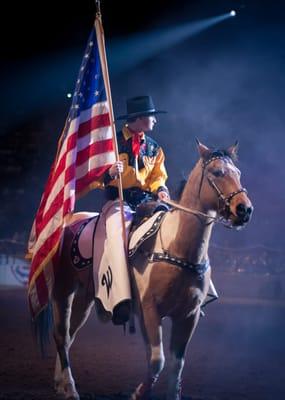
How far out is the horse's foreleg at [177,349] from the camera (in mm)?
5219

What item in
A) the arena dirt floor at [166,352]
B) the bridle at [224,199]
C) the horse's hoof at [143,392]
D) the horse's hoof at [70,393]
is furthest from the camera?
the arena dirt floor at [166,352]

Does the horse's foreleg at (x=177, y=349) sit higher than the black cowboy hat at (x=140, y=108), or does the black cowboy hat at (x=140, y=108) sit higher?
the black cowboy hat at (x=140, y=108)

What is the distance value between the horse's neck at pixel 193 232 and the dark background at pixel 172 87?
12304 millimetres

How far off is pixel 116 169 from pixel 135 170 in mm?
444

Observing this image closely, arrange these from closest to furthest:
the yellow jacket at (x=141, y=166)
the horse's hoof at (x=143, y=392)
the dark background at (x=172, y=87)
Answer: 1. the horse's hoof at (x=143, y=392)
2. the yellow jacket at (x=141, y=166)
3. the dark background at (x=172, y=87)

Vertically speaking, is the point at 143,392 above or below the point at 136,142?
below

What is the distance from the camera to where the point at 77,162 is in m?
5.86

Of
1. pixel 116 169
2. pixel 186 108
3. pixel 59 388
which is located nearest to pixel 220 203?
pixel 116 169

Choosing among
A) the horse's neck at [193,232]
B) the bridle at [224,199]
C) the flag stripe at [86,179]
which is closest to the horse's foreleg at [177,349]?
the horse's neck at [193,232]

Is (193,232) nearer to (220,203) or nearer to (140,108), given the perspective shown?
(220,203)

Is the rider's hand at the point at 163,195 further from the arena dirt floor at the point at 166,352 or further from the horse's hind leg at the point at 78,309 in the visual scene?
the arena dirt floor at the point at 166,352

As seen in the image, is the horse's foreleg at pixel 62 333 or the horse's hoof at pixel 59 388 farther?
the horse's foreleg at pixel 62 333

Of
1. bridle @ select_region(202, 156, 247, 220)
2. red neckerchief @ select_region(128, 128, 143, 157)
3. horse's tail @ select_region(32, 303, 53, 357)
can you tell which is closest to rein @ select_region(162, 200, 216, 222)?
bridle @ select_region(202, 156, 247, 220)

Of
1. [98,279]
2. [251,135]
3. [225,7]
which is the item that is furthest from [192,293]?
[251,135]
